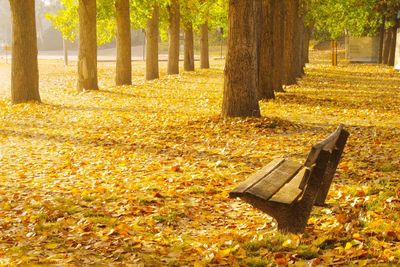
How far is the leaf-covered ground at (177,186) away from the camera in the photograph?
5863 millimetres

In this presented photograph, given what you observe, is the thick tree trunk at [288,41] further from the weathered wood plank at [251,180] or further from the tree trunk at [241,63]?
the weathered wood plank at [251,180]

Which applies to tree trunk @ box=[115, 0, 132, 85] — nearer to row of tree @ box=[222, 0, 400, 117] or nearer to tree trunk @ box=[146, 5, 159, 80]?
tree trunk @ box=[146, 5, 159, 80]

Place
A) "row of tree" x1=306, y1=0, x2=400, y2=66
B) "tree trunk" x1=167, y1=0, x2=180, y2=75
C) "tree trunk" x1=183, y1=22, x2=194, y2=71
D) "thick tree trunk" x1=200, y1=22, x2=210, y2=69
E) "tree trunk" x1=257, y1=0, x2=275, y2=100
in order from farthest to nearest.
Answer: "row of tree" x1=306, y1=0, x2=400, y2=66 → "thick tree trunk" x1=200, y1=22, x2=210, y2=69 → "tree trunk" x1=183, y1=22, x2=194, y2=71 → "tree trunk" x1=167, y1=0, x2=180, y2=75 → "tree trunk" x1=257, y1=0, x2=275, y2=100

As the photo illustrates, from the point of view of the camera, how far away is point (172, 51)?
114 feet

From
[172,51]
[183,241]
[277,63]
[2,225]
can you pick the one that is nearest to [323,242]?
[183,241]

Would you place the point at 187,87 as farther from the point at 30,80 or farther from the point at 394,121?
the point at 394,121

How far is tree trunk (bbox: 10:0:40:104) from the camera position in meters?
19.2

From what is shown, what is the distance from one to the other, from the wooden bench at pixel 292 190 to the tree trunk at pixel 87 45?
1784cm

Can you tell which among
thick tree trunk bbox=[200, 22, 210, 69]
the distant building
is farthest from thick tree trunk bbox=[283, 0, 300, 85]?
the distant building

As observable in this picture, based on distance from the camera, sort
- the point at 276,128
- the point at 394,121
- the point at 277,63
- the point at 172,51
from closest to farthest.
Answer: the point at 276,128, the point at 394,121, the point at 277,63, the point at 172,51

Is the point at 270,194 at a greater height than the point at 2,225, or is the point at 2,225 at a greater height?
the point at 270,194

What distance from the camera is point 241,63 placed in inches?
A: 586

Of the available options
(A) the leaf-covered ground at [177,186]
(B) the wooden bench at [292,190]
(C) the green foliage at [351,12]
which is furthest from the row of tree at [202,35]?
(B) the wooden bench at [292,190]

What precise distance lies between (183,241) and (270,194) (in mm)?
1093
